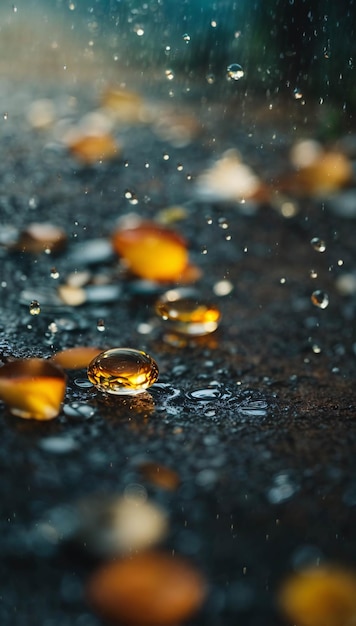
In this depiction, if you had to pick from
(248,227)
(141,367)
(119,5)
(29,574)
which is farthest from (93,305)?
(119,5)

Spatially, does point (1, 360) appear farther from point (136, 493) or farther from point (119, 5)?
point (119, 5)

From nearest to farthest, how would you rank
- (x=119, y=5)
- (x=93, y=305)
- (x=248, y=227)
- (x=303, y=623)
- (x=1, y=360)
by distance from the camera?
(x=303, y=623), (x=1, y=360), (x=93, y=305), (x=248, y=227), (x=119, y=5)

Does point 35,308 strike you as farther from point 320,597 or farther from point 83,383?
point 320,597

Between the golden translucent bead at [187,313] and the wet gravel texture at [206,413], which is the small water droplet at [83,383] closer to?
the wet gravel texture at [206,413]

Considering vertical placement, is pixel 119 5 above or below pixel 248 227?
above

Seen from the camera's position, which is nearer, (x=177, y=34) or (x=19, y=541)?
(x=19, y=541)

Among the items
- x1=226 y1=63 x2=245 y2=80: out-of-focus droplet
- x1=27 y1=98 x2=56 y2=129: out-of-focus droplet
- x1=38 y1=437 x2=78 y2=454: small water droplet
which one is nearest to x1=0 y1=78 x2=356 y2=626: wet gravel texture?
x1=38 y1=437 x2=78 y2=454: small water droplet

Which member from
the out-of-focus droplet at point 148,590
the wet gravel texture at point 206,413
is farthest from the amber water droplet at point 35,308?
the out-of-focus droplet at point 148,590

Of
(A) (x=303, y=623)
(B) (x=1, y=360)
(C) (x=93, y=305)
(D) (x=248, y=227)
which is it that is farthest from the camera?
(D) (x=248, y=227)
